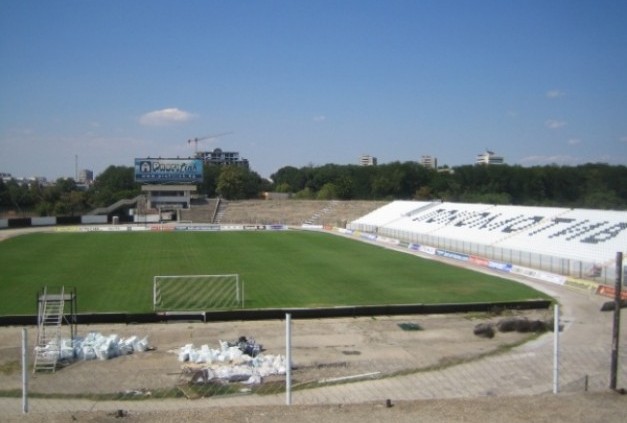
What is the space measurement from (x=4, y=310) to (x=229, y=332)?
10.3m

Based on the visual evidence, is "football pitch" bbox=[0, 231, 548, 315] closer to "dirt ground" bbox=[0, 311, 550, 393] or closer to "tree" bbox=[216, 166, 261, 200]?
"dirt ground" bbox=[0, 311, 550, 393]

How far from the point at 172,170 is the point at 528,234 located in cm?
6336

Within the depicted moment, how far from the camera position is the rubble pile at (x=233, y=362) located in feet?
49.6

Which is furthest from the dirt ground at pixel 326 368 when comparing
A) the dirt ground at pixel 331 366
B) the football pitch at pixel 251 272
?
the football pitch at pixel 251 272

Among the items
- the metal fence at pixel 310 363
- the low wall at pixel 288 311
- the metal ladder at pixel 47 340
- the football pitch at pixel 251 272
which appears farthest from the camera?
the football pitch at pixel 251 272

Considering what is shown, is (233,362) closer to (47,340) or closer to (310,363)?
(310,363)

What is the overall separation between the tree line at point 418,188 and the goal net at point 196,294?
79.8 metres

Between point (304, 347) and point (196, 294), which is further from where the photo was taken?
point (196, 294)

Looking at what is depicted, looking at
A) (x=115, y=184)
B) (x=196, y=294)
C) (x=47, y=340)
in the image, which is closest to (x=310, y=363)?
(x=47, y=340)

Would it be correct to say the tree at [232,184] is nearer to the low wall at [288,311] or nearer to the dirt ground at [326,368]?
the low wall at [288,311]

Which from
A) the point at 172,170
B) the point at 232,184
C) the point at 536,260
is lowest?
the point at 536,260

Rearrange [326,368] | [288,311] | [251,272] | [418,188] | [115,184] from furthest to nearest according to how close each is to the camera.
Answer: [115,184], [418,188], [251,272], [288,311], [326,368]

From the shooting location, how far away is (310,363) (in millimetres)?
17312

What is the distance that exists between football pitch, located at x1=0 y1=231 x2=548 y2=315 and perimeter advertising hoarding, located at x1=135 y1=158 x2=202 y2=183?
36897 mm
